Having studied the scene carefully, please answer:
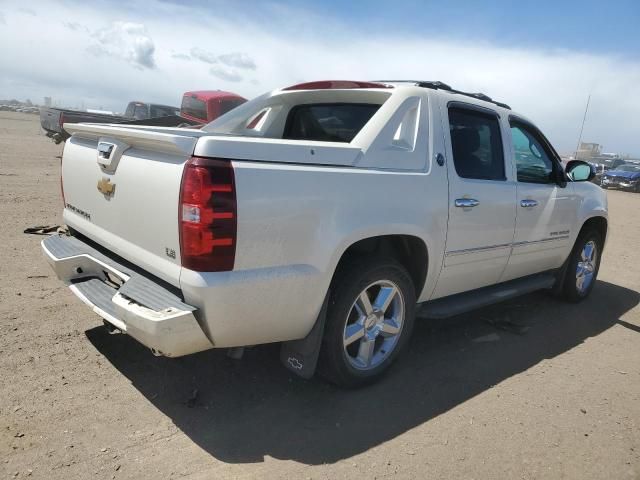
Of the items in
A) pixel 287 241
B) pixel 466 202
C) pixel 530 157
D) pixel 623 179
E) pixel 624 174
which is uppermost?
pixel 530 157

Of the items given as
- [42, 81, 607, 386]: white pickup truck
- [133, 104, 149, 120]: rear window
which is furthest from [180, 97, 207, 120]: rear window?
[42, 81, 607, 386]: white pickup truck

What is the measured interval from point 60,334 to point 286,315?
1.93 meters

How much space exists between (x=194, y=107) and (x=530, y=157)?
11.7 m

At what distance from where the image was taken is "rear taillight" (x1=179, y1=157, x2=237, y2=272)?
2342 mm

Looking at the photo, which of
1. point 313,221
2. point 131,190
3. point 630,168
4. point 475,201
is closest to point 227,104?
point 475,201

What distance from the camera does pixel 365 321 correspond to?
3242mm

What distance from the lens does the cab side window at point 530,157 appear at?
4.32 m

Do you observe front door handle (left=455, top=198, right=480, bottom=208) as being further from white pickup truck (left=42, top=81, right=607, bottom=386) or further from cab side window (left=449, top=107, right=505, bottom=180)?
cab side window (left=449, top=107, right=505, bottom=180)

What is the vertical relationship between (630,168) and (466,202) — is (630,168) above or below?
below

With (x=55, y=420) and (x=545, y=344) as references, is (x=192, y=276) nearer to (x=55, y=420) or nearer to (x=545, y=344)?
(x=55, y=420)

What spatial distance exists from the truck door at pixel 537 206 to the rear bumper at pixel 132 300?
113 inches

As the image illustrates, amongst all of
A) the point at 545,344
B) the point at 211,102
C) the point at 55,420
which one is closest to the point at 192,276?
the point at 55,420

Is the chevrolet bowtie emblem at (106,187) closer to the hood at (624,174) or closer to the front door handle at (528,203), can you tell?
the front door handle at (528,203)

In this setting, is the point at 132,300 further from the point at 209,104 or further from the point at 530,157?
the point at 209,104
